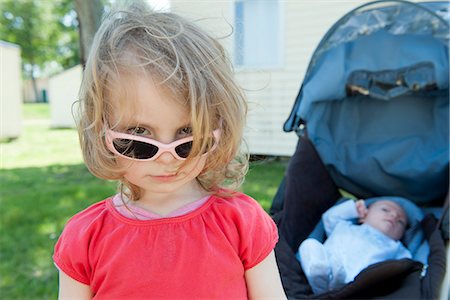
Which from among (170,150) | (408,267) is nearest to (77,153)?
(408,267)

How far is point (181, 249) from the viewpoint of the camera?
3.81 ft

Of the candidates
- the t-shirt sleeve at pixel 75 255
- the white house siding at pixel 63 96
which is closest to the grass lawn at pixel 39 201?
the t-shirt sleeve at pixel 75 255

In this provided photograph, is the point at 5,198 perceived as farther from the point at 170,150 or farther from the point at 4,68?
the point at 4,68

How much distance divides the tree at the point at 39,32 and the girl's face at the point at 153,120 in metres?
21.3

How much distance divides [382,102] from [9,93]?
9.52 m

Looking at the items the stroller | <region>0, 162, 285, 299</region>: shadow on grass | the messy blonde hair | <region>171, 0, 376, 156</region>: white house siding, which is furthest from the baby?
<region>171, 0, 376, 156</region>: white house siding

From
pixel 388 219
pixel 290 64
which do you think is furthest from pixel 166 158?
pixel 290 64

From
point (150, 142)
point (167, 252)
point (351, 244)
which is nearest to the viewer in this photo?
point (150, 142)

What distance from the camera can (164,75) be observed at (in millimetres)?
1059

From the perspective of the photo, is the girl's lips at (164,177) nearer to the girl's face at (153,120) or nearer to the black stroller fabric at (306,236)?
the girl's face at (153,120)

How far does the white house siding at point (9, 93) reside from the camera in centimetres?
1041

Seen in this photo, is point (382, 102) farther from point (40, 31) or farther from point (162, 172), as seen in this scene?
point (40, 31)

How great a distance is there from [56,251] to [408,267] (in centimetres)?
159

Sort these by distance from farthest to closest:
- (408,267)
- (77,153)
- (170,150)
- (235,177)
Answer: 1. (77,153)
2. (408,267)
3. (235,177)
4. (170,150)
